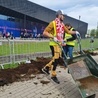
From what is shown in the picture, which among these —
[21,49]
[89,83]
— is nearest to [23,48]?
[21,49]

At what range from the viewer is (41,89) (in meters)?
6.80

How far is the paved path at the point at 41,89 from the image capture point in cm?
630

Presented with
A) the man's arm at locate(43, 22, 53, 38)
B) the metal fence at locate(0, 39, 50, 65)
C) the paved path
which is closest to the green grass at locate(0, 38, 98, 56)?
the metal fence at locate(0, 39, 50, 65)

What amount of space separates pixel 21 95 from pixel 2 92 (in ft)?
1.78

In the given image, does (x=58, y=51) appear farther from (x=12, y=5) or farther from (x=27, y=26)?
(x=27, y=26)

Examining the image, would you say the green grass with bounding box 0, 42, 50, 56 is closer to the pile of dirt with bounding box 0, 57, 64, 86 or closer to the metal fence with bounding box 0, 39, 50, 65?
the metal fence with bounding box 0, 39, 50, 65

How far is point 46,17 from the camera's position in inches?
2421

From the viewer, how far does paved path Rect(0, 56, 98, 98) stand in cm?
630

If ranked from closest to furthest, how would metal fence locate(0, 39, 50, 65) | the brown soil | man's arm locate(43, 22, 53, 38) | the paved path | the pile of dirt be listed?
the brown soil → the paved path → man's arm locate(43, 22, 53, 38) → the pile of dirt → metal fence locate(0, 39, 50, 65)

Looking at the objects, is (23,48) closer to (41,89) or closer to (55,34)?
(55,34)

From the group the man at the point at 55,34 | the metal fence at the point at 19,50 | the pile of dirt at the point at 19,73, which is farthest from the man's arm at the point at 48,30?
the metal fence at the point at 19,50

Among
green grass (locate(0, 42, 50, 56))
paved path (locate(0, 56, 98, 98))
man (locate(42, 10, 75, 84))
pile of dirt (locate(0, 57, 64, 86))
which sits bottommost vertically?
paved path (locate(0, 56, 98, 98))

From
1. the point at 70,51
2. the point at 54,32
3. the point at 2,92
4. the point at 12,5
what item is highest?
the point at 12,5

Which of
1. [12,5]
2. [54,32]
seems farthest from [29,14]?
[54,32]
